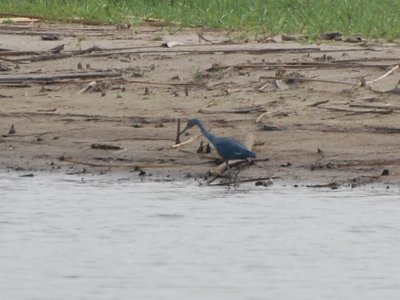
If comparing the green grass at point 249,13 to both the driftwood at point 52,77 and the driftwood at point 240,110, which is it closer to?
the driftwood at point 52,77

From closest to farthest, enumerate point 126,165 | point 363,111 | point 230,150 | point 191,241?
point 191,241 → point 230,150 → point 126,165 → point 363,111

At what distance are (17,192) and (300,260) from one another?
8.50 ft

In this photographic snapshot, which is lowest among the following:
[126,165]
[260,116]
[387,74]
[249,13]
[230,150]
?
[126,165]

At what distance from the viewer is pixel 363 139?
35.9ft

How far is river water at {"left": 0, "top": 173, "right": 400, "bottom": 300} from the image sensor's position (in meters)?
7.89

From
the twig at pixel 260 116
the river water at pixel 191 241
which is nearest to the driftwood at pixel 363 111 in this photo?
the twig at pixel 260 116

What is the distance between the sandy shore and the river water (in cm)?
39

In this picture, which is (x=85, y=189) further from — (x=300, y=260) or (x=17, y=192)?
(x=300, y=260)

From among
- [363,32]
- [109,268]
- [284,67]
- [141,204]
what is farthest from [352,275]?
[363,32]

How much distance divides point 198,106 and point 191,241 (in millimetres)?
3314

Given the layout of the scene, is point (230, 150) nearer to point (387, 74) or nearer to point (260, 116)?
point (260, 116)

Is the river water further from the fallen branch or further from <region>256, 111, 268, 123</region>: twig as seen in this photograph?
<region>256, 111, 268, 123</region>: twig

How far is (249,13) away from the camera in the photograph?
1652cm

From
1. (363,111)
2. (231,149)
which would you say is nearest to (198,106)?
(363,111)
